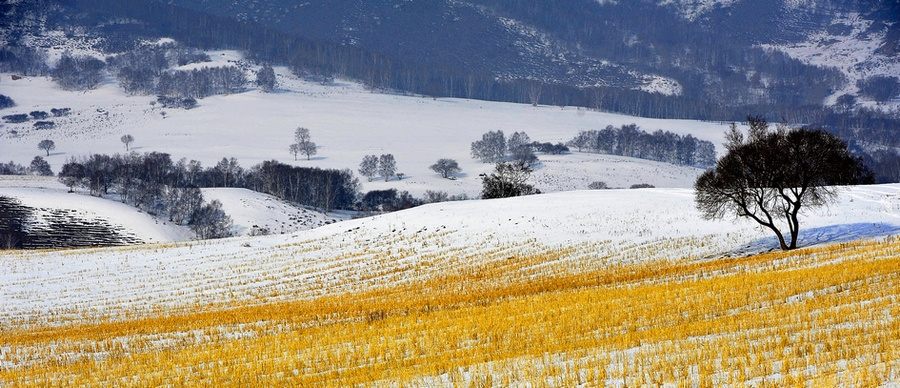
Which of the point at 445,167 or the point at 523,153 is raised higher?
the point at 523,153

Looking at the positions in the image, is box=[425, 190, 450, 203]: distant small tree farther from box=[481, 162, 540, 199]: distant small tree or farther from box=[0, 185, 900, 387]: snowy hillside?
box=[0, 185, 900, 387]: snowy hillside

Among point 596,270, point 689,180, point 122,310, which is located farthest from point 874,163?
point 122,310

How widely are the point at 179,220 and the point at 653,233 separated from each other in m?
106

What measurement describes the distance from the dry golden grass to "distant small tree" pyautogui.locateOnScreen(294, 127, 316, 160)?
16360cm

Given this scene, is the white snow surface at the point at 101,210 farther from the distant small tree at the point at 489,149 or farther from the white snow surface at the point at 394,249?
the distant small tree at the point at 489,149

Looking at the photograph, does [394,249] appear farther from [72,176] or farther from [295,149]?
[295,149]

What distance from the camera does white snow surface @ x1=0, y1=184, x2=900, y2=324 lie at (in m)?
32.9

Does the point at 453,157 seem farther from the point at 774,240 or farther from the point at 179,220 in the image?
the point at 774,240

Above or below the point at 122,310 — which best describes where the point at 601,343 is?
above

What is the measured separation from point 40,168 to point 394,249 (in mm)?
160799

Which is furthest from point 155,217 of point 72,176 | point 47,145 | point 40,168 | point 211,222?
point 47,145

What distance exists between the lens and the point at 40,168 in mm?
166750

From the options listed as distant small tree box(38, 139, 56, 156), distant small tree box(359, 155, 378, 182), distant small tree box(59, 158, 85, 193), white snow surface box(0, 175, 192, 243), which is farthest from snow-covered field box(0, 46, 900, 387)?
distant small tree box(38, 139, 56, 156)

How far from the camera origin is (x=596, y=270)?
30.2 m
